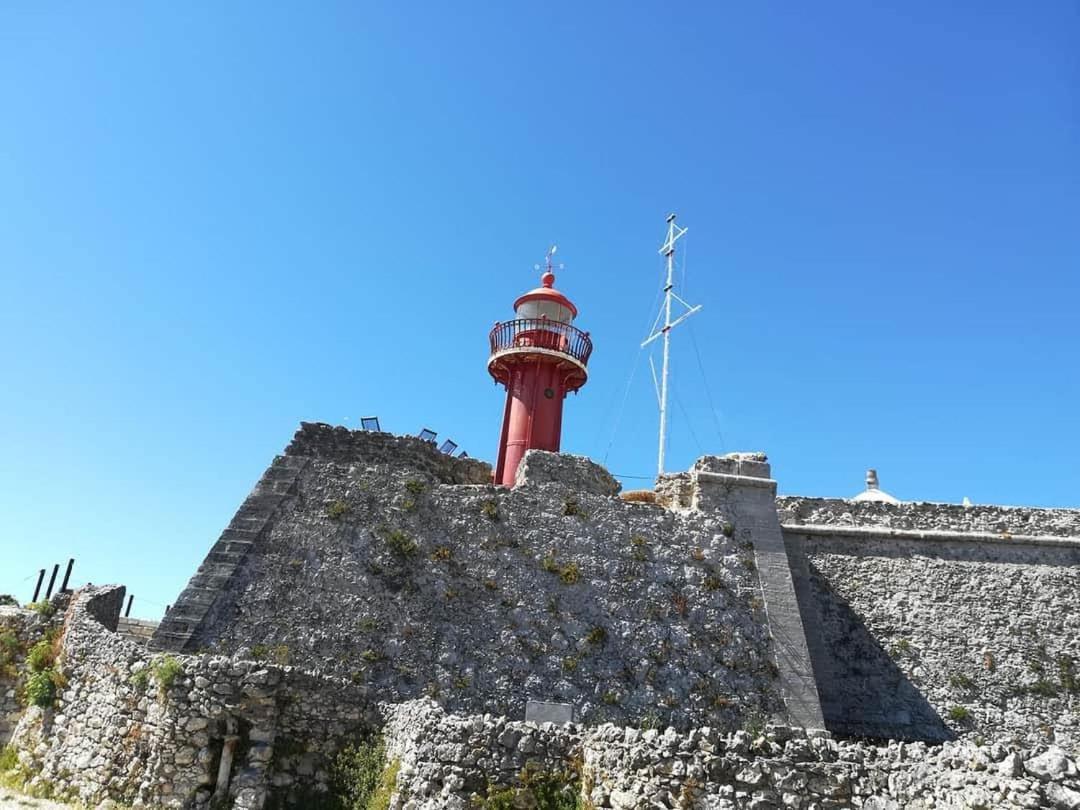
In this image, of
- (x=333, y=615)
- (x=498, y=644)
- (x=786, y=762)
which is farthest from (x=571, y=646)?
(x=786, y=762)

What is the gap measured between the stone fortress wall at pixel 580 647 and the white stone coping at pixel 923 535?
8 cm

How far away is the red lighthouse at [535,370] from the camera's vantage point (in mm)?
24906

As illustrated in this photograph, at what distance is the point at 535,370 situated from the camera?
25359mm

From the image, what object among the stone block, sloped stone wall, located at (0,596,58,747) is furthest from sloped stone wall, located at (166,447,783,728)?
sloped stone wall, located at (0,596,58,747)

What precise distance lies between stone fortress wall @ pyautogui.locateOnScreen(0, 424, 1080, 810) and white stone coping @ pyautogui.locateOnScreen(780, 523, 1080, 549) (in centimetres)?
8

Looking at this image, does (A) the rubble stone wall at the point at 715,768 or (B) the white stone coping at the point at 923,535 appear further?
(B) the white stone coping at the point at 923,535

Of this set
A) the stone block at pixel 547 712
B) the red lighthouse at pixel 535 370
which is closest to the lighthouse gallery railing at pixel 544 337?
the red lighthouse at pixel 535 370

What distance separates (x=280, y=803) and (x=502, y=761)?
3.45 metres

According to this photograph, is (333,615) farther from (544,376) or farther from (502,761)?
(544,376)

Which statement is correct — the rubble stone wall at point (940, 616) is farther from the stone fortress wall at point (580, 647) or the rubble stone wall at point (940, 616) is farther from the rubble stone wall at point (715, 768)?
the rubble stone wall at point (715, 768)

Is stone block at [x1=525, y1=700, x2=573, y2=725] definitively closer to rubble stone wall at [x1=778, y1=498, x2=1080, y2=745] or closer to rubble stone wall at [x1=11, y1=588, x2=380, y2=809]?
rubble stone wall at [x1=11, y1=588, x2=380, y2=809]

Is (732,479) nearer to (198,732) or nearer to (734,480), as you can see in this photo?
(734,480)

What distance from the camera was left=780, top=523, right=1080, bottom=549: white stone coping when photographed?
18.7 m

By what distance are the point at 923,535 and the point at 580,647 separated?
10426mm
